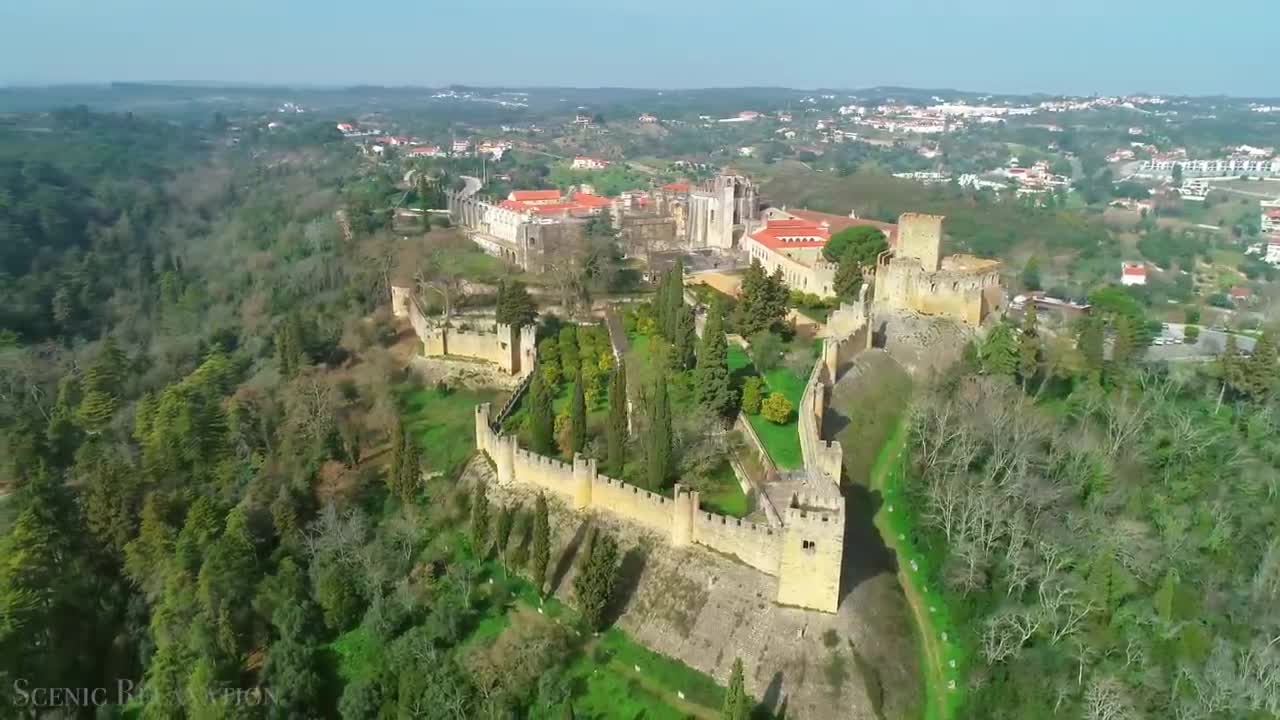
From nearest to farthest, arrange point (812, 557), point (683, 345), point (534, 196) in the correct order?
point (812, 557) < point (683, 345) < point (534, 196)

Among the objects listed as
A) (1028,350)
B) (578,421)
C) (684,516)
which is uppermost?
(1028,350)

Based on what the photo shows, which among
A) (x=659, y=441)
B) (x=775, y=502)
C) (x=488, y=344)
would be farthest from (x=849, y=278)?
(x=775, y=502)

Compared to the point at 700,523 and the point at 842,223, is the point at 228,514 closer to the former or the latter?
the point at 700,523

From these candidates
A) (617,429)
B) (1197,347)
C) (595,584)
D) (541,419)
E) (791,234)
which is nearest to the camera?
(595,584)

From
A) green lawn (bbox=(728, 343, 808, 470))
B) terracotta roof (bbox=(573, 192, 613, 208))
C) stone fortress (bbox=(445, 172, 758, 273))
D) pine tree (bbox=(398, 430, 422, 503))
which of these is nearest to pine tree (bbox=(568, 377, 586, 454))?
green lawn (bbox=(728, 343, 808, 470))

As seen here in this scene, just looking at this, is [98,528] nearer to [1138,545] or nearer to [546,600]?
[546,600]

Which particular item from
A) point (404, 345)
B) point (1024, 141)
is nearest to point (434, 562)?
point (404, 345)

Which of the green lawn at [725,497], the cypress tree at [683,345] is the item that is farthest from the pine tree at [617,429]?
the cypress tree at [683,345]

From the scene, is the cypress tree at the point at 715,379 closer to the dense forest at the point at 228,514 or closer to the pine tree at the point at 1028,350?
the dense forest at the point at 228,514

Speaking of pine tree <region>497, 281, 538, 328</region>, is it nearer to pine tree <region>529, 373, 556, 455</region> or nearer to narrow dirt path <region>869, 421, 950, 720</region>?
pine tree <region>529, 373, 556, 455</region>
